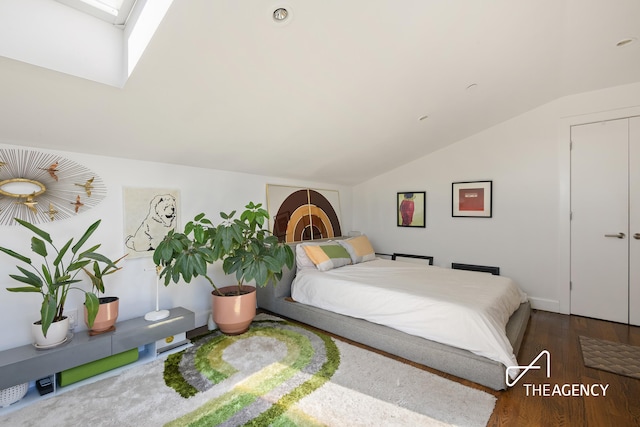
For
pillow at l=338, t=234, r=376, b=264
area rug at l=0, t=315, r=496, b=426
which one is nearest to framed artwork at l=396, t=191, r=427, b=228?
pillow at l=338, t=234, r=376, b=264

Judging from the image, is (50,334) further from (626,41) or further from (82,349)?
(626,41)

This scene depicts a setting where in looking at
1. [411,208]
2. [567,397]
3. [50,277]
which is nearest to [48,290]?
[50,277]

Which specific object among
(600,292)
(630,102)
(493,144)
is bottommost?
(600,292)

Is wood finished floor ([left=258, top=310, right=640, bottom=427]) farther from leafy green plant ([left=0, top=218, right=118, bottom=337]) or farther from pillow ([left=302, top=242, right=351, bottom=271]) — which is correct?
leafy green plant ([left=0, top=218, right=118, bottom=337])

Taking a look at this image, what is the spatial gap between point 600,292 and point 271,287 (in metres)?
3.71

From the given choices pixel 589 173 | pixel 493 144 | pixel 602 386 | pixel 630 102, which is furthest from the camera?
pixel 493 144

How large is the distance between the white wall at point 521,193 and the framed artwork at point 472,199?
0.07 meters

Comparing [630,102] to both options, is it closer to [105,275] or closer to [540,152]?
[540,152]

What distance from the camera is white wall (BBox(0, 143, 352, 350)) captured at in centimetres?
205

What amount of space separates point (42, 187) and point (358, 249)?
3.24 metres

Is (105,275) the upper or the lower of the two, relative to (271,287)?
upper

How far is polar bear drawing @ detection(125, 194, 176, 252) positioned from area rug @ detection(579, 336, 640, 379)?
3.82m

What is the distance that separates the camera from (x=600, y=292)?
324 cm

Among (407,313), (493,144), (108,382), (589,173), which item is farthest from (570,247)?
(108,382)
